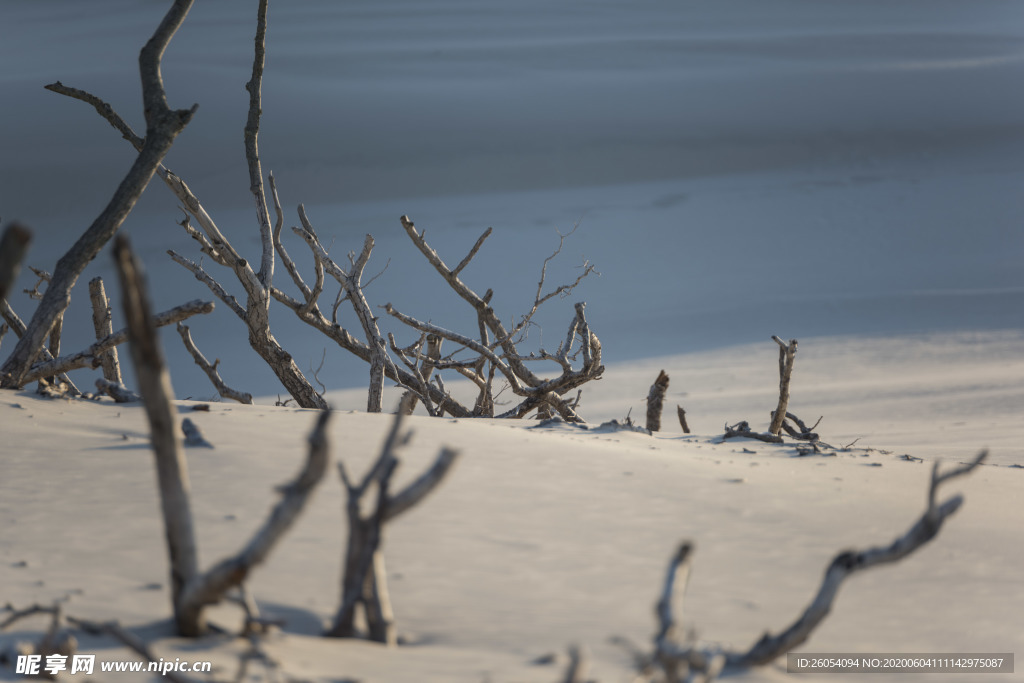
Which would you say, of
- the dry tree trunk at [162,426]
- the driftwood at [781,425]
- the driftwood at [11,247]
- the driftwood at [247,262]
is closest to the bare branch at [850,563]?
the dry tree trunk at [162,426]

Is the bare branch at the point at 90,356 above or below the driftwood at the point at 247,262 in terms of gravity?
below

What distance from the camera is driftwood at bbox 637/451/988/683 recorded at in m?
1.09

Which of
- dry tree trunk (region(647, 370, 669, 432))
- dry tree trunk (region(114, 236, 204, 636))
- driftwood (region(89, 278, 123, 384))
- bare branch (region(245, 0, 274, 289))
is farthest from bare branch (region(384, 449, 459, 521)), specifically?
driftwood (region(89, 278, 123, 384))

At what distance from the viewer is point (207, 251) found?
456 centimetres

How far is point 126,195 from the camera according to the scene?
133 inches

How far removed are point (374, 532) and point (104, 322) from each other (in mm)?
4267

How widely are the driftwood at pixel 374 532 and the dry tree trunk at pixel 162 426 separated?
0.23 m

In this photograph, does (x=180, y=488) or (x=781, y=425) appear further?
(x=781, y=425)

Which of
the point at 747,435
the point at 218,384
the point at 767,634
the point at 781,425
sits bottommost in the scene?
the point at 767,634

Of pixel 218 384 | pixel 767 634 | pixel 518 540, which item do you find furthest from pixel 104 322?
pixel 767 634

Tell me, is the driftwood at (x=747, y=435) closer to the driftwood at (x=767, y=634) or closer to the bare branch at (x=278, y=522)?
the driftwood at (x=767, y=634)

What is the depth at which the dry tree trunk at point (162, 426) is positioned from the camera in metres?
1.14

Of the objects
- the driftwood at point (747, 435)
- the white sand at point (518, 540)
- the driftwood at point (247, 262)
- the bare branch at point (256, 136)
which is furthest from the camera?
the bare branch at point (256, 136)

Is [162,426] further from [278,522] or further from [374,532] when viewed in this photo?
[374,532]
